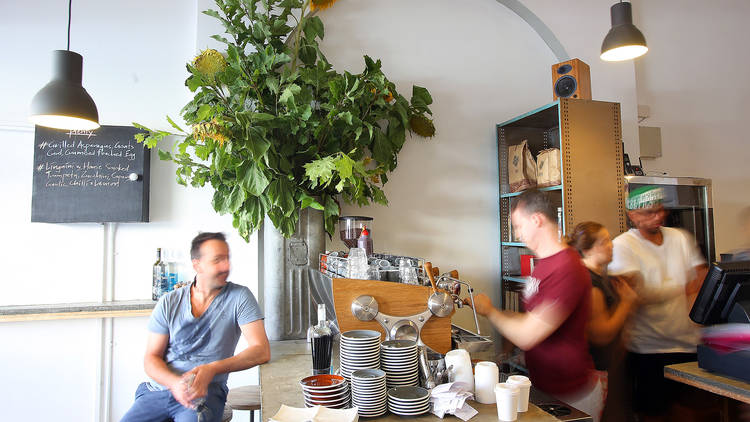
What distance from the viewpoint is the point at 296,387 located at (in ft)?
6.48

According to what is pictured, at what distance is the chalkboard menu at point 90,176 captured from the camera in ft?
9.58

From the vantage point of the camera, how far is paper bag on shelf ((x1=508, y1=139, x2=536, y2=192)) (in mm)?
3398

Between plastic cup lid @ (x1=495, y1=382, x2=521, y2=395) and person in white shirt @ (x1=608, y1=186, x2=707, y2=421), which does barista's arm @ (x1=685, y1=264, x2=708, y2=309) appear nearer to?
person in white shirt @ (x1=608, y1=186, x2=707, y2=421)

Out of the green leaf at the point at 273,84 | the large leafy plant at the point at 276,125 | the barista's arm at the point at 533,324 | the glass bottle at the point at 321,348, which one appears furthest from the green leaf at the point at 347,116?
the barista's arm at the point at 533,324

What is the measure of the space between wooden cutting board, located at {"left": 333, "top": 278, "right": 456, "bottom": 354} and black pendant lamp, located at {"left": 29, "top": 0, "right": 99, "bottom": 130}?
1519 mm

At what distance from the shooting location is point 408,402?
1584 mm

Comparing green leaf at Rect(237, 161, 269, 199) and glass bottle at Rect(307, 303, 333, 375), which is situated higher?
green leaf at Rect(237, 161, 269, 199)

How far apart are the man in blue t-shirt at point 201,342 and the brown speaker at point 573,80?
A: 2.53 metres

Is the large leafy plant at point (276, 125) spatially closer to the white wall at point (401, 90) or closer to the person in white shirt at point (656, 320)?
the white wall at point (401, 90)

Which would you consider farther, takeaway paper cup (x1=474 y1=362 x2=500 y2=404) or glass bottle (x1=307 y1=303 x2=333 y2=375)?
glass bottle (x1=307 y1=303 x2=333 y2=375)

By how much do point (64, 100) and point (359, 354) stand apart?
6.06 ft

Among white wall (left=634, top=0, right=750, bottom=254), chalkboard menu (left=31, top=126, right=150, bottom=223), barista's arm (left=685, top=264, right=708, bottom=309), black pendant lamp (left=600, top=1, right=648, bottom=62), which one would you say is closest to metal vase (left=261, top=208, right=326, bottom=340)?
chalkboard menu (left=31, top=126, right=150, bottom=223)

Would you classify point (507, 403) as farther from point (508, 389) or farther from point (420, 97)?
point (420, 97)

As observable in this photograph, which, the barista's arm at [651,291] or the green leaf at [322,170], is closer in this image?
the green leaf at [322,170]
